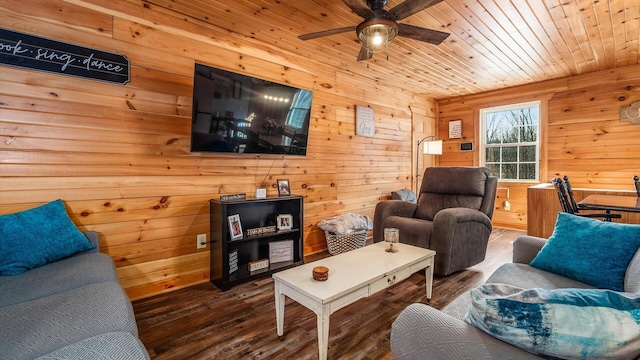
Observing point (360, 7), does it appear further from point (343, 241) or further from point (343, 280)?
point (343, 241)

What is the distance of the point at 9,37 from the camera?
1913 mm

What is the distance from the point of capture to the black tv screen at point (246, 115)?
98.3 inches

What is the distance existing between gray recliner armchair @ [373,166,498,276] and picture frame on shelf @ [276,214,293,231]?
972mm

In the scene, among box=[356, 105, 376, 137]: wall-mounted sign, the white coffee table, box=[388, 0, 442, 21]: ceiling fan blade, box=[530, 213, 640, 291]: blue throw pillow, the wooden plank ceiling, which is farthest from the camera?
box=[356, 105, 376, 137]: wall-mounted sign

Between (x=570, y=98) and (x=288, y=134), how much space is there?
423cm

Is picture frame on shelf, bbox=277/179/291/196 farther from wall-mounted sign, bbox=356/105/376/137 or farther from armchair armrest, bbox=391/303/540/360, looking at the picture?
armchair armrest, bbox=391/303/540/360

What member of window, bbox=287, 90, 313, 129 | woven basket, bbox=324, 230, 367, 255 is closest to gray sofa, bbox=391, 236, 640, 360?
woven basket, bbox=324, 230, 367, 255

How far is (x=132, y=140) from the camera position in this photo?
2.39m

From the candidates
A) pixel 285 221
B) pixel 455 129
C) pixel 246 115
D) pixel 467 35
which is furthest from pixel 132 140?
pixel 455 129

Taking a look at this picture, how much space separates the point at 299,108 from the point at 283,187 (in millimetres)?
836

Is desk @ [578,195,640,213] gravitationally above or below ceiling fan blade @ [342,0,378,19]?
below

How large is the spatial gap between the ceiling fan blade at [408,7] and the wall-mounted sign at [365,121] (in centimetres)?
220

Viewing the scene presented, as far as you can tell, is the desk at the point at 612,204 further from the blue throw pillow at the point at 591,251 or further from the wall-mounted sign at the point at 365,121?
the wall-mounted sign at the point at 365,121

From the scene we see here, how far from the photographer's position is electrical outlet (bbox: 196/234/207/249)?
9.06 ft
